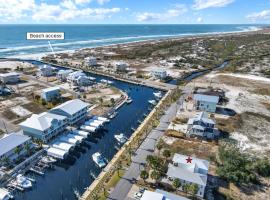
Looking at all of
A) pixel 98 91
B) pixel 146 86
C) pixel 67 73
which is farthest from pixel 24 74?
pixel 146 86

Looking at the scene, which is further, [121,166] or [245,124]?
[245,124]

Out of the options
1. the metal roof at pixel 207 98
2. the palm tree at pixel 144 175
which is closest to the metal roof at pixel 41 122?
the palm tree at pixel 144 175

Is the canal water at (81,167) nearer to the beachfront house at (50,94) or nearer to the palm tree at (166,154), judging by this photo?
the palm tree at (166,154)

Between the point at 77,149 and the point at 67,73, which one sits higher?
the point at 67,73

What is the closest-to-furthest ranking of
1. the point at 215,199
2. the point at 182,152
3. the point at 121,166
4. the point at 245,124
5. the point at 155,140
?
the point at 215,199, the point at 121,166, the point at 182,152, the point at 155,140, the point at 245,124

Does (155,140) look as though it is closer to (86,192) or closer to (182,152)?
(182,152)

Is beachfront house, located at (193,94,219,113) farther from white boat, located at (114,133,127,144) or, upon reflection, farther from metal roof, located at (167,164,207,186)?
metal roof, located at (167,164,207,186)

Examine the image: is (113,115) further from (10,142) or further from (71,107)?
(10,142)

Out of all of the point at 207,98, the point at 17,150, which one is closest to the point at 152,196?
the point at 17,150
